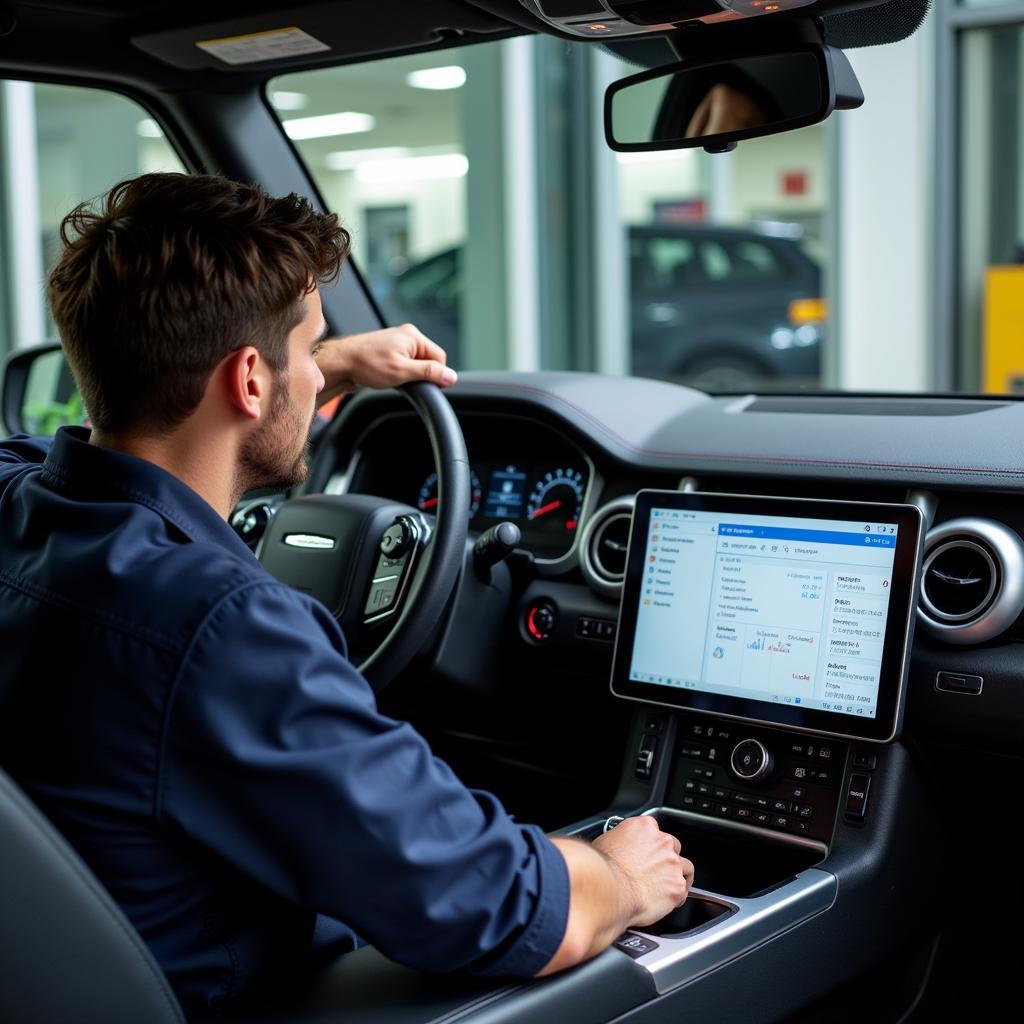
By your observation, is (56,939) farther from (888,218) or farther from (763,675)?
(888,218)

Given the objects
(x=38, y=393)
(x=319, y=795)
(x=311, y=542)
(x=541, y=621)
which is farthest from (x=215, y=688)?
(x=38, y=393)

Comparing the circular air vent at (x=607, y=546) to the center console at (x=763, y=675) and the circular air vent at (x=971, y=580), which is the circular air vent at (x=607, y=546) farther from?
the circular air vent at (x=971, y=580)

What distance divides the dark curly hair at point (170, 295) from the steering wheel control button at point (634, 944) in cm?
60

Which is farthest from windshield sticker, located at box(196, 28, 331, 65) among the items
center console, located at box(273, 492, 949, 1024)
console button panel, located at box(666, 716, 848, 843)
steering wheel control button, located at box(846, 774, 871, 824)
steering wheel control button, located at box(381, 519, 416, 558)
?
steering wheel control button, located at box(846, 774, 871, 824)

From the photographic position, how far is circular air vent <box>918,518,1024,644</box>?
1526mm

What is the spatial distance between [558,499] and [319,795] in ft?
3.83

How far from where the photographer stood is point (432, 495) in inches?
87.2

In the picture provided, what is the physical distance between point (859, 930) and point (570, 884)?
Result: 1.97ft

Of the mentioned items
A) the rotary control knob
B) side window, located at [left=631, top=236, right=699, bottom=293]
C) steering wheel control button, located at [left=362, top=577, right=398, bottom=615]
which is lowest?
the rotary control knob

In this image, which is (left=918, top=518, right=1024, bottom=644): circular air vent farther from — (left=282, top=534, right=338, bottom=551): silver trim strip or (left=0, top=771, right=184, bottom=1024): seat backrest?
(left=0, top=771, right=184, bottom=1024): seat backrest

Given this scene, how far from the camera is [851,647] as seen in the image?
59.8 inches

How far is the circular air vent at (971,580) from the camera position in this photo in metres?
1.53

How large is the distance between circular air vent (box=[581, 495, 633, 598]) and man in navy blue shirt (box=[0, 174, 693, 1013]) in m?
0.69

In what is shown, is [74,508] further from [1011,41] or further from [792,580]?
[1011,41]
